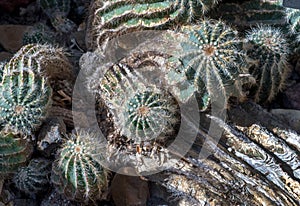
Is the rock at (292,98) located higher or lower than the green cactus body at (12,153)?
higher

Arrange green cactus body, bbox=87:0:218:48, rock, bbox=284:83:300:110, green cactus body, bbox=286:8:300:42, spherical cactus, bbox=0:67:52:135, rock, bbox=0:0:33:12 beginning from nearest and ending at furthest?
spherical cactus, bbox=0:67:52:135
green cactus body, bbox=87:0:218:48
green cactus body, bbox=286:8:300:42
rock, bbox=284:83:300:110
rock, bbox=0:0:33:12

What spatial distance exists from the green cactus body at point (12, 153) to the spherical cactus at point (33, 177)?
0.03m

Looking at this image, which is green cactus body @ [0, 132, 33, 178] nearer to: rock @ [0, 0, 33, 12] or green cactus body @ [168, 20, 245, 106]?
green cactus body @ [168, 20, 245, 106]

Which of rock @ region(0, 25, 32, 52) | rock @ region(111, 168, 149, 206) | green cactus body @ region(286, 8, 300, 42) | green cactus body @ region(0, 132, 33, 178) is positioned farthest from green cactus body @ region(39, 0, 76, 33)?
green cactus body @ region(286, 8, 300, 42)

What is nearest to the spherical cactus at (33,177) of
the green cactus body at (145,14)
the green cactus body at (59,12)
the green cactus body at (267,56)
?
the green cactus body at (145,14)

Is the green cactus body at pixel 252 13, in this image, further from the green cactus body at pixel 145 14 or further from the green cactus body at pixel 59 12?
the green cactus body at pixel 59 12

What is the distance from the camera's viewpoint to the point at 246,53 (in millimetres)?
2867

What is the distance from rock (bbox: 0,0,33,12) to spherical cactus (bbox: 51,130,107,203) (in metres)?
1.22

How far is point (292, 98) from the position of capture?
3.18m

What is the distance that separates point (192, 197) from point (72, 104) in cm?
80

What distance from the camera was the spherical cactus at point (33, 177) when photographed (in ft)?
9.10

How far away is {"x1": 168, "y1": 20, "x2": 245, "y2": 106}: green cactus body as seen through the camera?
2.67 m

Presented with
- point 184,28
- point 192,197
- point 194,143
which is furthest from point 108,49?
point 192,197

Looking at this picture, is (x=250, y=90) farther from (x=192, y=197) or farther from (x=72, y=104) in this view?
(x=72, y=104)
